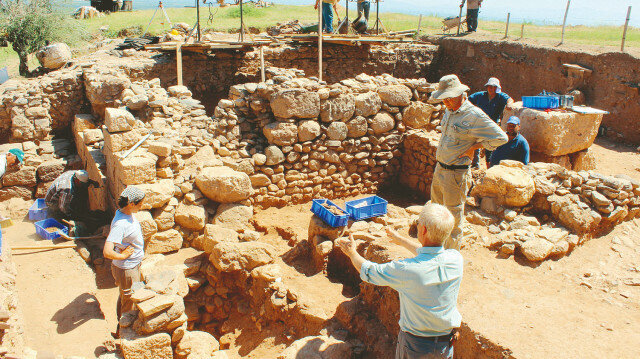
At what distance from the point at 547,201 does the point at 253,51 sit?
9306 mm

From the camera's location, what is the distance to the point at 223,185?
698cm

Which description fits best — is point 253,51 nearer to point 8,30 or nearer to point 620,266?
point 8,30

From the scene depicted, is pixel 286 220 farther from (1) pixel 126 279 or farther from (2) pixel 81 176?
(2) pixel 81 176

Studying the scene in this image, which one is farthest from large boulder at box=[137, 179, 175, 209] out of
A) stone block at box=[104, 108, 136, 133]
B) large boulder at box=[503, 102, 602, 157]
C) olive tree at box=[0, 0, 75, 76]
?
olive tree at box=[0, 0, 75, 76]

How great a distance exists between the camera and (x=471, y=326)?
4.09m

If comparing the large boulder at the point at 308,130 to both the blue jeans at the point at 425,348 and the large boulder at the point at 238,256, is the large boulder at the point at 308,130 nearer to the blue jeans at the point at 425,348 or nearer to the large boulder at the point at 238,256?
the large boulder at the point at 238,256

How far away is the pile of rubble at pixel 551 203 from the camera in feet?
20.0

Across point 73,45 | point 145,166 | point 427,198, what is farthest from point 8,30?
point 427,198

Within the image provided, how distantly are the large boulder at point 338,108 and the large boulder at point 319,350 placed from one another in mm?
4748

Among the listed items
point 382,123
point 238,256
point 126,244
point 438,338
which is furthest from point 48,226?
point 438,338

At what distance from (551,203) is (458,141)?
2.36 metres

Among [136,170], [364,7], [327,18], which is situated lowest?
[136,170]

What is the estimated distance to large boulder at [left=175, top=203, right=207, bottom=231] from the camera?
673 cm

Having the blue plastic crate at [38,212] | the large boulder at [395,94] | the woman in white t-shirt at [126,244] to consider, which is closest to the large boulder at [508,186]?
the large boulder at [395,94]
